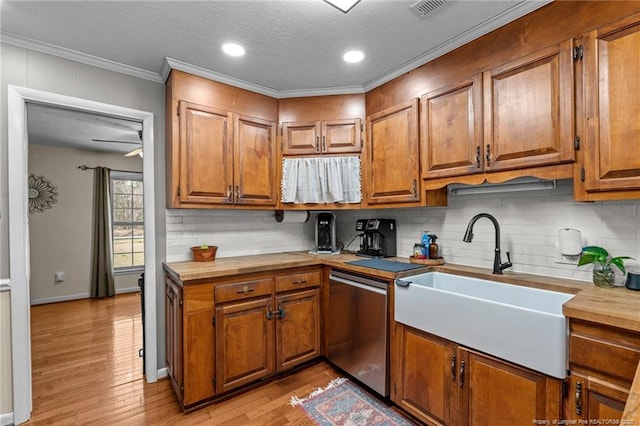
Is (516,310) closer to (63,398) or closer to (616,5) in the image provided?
(616,5)

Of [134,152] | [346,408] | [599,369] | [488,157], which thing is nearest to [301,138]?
[488,157]

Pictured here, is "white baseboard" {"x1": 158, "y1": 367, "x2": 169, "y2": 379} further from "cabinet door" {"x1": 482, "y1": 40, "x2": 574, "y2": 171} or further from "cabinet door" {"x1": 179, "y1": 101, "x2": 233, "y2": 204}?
"cabinet door" {"x1": 482, "y1": 40, "x2": 574, "y2": 171}

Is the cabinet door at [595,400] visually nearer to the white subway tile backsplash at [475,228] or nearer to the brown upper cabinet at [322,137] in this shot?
the white subway tile backsplash at [475,228]

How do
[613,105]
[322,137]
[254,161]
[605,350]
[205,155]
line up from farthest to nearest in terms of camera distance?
[322,137] → [254,161] → [205,155] → [613,105] → [605,350]

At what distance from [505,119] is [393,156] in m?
0.83

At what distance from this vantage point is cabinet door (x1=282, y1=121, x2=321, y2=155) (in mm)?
2770

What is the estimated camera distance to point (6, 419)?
1913mm

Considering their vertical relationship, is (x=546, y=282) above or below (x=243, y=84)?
below

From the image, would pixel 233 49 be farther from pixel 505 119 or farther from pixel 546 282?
pixel 546 282

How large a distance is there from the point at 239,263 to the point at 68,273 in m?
4.17

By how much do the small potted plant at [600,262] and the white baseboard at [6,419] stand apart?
3.51 meters

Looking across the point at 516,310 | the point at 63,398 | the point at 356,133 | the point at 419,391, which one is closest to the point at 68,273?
the point at 63,398

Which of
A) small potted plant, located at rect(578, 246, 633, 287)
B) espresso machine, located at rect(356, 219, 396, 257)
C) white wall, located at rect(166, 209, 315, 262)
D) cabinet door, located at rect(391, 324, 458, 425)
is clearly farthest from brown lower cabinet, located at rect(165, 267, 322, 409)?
small potted plant, located at rect(578, 246, 633, 287)

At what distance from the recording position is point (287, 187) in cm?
278
